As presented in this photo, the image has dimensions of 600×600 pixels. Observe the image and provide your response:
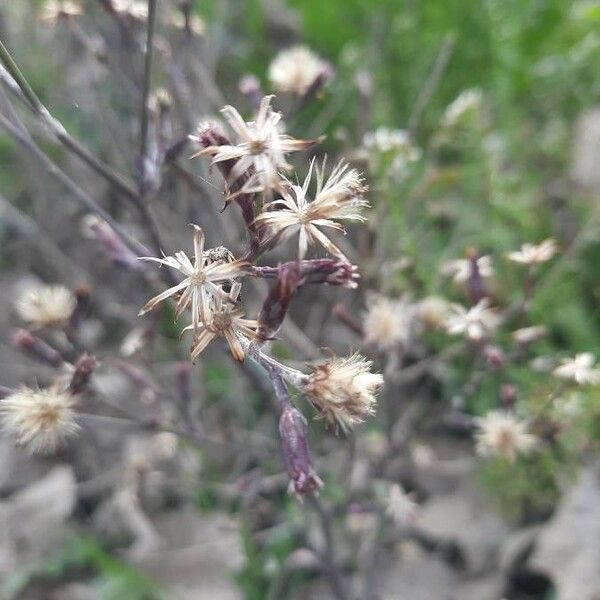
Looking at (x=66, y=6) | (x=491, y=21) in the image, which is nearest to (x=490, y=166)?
(x=491, y=21)

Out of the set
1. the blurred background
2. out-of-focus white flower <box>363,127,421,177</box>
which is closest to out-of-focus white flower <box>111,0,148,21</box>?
the blurred background

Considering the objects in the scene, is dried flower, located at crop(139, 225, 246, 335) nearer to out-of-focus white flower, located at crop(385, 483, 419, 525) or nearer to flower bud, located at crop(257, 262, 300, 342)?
flower bud, located at crop(257, 262, 300, 342)

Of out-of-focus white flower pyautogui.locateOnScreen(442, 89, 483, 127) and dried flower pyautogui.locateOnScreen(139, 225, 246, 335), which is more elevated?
out-of-focus white flower pyautogui.locateOnScreen(442, 89, 483, 127)

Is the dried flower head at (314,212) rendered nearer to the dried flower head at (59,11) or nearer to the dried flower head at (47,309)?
the dried flower head at (47,309)

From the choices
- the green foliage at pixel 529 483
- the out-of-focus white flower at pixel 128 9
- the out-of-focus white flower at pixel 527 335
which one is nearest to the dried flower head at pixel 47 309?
the out-of-focus white flower at pixel 128 9

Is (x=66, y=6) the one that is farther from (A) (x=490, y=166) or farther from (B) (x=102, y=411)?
(A) (x=490, y=166)
